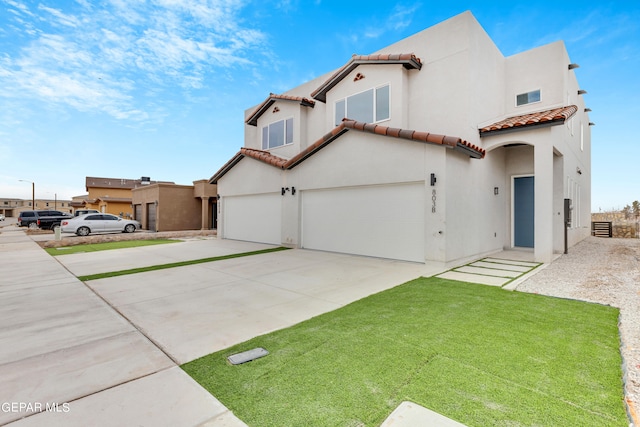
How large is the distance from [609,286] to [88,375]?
29.9 feet

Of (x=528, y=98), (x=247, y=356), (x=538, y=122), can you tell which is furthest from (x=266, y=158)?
(x=247, y=356)

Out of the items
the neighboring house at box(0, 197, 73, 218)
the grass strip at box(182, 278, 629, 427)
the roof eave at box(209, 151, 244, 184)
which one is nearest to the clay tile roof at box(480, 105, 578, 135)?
the grass strip at box(182, 278, 629, 427)

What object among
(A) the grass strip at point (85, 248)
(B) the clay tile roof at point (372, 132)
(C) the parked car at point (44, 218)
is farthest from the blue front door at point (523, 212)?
(C) the parked car at point (44, 218)

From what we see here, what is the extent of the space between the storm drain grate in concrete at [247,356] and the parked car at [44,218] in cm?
3182

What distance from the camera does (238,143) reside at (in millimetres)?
21250

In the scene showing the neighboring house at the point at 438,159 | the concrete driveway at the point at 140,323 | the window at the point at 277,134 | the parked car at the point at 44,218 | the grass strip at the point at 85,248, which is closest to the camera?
the concrete driveway at the point at 140,323

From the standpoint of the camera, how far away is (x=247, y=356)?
10.8 ft

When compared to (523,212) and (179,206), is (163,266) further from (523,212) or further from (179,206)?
(179,206)

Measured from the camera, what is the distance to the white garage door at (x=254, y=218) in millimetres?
14086

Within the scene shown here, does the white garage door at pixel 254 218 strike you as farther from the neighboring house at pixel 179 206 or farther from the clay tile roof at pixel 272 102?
the neighboring house at pixel 179 206

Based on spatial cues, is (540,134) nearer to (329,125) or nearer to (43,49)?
(329,125)

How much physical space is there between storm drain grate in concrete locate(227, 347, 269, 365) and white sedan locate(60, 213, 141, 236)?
72.8 feet

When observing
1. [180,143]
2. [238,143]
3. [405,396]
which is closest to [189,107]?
[238,143]

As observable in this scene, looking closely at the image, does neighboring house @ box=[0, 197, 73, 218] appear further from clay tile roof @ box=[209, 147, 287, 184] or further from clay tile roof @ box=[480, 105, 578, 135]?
clay tile roof @ box=[480, 105, 578, 135]
